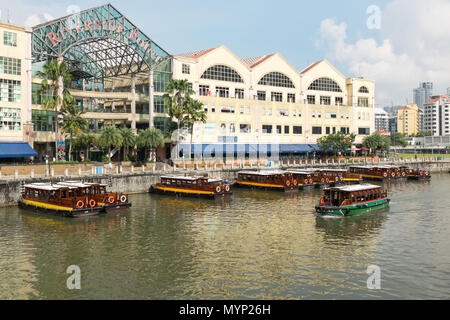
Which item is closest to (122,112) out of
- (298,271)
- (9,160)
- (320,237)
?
(9,160)

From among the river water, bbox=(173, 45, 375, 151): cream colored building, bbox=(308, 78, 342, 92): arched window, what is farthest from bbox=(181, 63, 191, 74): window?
the river water

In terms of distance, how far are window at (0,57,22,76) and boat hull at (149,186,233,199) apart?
2971cm

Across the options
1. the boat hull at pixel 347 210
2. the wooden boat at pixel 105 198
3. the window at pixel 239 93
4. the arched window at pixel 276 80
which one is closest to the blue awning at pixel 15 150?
the wooden boat at pixel 105 198

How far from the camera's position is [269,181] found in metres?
76.3

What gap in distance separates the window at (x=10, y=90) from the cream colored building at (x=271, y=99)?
110 feet

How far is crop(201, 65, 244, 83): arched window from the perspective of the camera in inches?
4082

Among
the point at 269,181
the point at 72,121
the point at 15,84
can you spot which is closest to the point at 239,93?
the point at 269,181

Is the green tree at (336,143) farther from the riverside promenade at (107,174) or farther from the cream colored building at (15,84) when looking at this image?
the cream colored building at (15,84)

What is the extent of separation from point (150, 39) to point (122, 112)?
16.3 meters

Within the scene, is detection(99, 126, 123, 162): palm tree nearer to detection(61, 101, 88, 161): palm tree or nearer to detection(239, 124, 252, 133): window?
detection(61, 101, 88, 161): palm tree

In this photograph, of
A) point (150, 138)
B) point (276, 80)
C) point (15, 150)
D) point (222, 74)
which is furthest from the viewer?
point (276, 80)

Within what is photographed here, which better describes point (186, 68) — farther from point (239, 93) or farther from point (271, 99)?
point (271, 99)

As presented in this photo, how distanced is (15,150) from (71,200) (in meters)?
27.1
